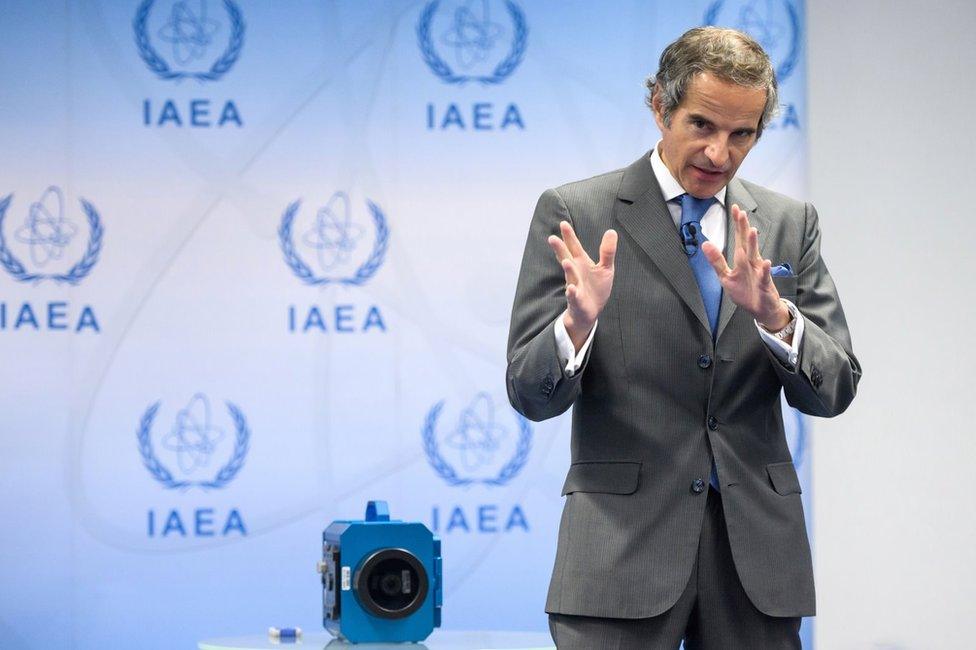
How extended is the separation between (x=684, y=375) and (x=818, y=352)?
19 cm

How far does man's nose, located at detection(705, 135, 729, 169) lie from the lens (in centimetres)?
197

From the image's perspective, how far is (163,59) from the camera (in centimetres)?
448

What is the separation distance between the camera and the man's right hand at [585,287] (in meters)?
1.86

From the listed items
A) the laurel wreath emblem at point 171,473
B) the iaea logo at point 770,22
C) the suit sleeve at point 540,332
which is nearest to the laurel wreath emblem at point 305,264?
the laurel wreath emblem at point 171,473

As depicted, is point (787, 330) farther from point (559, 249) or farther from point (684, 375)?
point (559, 249)

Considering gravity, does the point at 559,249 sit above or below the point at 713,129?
below

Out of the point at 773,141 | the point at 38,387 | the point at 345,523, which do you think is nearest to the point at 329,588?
the point at 345,523

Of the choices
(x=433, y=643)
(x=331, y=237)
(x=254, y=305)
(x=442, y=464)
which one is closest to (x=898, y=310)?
(x=442, y=464)

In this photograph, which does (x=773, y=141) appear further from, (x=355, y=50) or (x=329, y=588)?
(x=329, y=588)

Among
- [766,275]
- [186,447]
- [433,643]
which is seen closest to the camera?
[766,275]

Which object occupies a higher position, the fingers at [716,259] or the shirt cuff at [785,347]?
the fingers at [716,259]

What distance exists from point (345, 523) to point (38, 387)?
1793 millimetres

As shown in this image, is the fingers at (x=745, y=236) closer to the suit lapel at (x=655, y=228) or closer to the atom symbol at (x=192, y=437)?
the suit lapel at (x=655, y=228)

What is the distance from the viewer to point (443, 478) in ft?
14.6
